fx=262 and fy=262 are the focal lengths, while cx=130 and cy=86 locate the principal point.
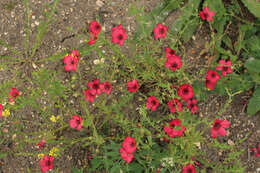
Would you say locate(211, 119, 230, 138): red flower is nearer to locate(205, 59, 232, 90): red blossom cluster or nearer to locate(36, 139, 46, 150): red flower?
locate(205, 59, 232, 90): red blossom cluster

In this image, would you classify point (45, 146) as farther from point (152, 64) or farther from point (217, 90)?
point (217, 90)

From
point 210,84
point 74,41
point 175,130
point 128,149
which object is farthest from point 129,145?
point 74,41

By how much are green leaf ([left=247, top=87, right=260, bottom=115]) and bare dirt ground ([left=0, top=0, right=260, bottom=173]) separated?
0.30 ft

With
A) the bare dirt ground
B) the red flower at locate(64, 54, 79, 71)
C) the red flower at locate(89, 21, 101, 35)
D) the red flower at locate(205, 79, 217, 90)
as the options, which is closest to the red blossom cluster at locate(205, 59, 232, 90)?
the red flower at locate(205, 79, 217, 90)

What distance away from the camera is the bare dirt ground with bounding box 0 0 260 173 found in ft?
6.01

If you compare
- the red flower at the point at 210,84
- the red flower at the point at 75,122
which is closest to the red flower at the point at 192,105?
the red flower at the point at 210,84

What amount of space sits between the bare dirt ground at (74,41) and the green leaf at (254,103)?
3.6 inches

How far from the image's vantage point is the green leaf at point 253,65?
173 cm

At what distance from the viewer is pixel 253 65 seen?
1.74 metres

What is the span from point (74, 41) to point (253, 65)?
52.1 inches

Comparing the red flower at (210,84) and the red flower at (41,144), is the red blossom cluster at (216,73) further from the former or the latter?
the red flower at (41,144)

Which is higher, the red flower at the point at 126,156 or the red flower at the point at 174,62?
the red flower at the point at 174,62

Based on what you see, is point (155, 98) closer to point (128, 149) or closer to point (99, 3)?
point (128, 149)

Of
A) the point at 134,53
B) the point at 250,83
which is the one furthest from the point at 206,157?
the point at 134,53
